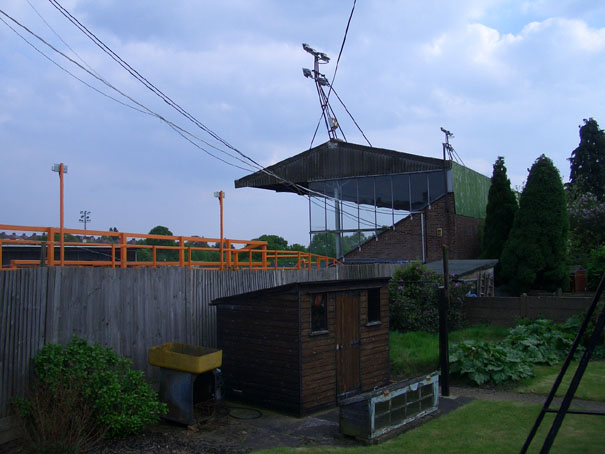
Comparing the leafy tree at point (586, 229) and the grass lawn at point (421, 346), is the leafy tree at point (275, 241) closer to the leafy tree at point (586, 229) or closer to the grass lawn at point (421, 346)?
the leafy tree at point (586, 229)

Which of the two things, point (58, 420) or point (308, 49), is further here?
point (308, 49)

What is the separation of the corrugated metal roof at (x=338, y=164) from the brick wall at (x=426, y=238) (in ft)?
7.35

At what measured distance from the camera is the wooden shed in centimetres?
925

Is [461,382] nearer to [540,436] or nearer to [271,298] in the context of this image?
[540,436]

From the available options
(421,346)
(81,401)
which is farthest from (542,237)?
(81,401)

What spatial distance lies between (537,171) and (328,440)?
17233 millimetres

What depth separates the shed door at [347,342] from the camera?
9.96 metres

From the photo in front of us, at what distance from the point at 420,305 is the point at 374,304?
5630 mm

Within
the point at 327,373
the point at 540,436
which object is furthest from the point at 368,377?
the point at 540,436

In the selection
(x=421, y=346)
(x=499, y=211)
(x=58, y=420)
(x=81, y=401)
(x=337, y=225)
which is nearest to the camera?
(x=58, y=420)

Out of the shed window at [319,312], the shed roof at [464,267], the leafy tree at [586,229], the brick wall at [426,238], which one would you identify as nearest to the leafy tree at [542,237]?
the shed roof at [464,267]

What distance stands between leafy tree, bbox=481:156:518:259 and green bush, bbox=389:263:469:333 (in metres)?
10.3

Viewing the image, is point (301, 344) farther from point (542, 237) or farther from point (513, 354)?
point (542, 237)

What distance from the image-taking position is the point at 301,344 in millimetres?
9148
